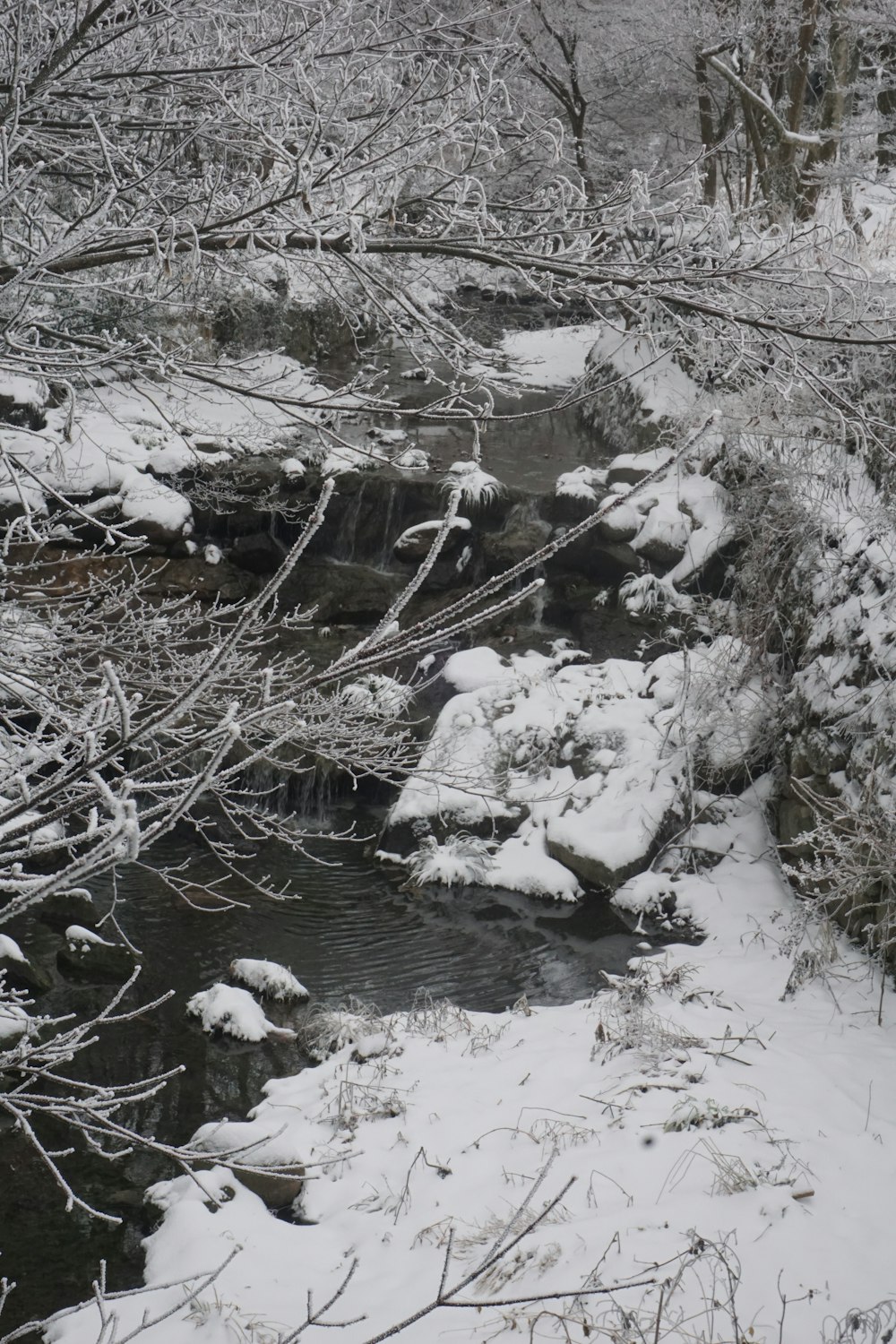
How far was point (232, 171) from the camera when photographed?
4699 millimetres

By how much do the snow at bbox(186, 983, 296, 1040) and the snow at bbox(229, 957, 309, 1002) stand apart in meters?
0.24

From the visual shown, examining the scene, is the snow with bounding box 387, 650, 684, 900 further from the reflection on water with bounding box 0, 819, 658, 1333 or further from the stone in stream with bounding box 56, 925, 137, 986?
the stone in stream with bounding box 56, 925, 137, 986

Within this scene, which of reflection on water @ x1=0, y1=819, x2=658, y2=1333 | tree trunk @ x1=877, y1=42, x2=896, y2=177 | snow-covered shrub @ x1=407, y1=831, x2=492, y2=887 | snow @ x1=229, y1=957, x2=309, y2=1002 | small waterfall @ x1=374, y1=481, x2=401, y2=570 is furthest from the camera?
tree trunk @ x1=877, y1=42, x2=896, y2=177

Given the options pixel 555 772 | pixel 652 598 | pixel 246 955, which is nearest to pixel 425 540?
pixel 652 598

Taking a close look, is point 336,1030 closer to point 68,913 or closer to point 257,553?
point 68,913

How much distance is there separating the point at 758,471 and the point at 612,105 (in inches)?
469

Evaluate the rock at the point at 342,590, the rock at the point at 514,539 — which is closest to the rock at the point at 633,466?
the rock at the point at 514,539

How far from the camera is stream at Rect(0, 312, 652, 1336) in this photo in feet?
13.6

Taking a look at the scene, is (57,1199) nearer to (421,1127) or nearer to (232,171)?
(421,1127)

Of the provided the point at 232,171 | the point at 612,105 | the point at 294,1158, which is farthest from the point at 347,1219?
the point at 612,105

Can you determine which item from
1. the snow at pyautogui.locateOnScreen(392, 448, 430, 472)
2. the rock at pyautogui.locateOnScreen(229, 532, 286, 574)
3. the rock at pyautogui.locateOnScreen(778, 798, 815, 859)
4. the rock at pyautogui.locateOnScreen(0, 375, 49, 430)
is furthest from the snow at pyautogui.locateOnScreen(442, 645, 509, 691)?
the rock at pyautogui.locateOnScreen(0, 375, 49, 430)

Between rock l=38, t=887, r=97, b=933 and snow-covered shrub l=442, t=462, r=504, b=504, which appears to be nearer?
rock l=38, t=887, r=97, b=933

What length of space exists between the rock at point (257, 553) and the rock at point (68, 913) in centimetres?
446

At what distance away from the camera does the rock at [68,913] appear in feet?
20.9
